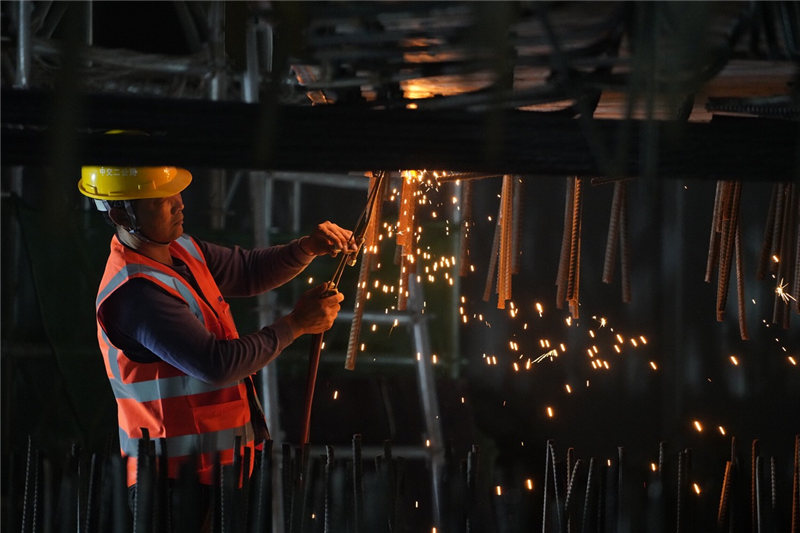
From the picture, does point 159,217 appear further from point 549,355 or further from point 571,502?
point 549,355

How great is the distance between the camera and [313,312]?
3.20 meters

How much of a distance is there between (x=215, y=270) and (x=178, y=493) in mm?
1358

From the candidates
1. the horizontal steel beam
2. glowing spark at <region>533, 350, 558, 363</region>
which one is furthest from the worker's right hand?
glowing spark at <region>533, 350, 558, 363</region>

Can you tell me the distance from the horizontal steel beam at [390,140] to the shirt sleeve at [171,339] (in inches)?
61.5

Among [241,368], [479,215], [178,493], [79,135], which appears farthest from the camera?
[479,215]

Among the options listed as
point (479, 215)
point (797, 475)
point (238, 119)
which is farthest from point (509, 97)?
point (479, 215)

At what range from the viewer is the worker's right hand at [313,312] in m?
3.18

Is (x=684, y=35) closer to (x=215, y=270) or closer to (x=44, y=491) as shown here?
(x=44, y=491)

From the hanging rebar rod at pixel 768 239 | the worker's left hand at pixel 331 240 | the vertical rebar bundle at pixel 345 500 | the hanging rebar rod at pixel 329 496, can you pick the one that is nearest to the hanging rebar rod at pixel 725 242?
the hanging rebar rod at pixel 768 239

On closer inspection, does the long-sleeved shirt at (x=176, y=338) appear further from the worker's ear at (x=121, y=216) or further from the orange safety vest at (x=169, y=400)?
→ the worker's ear at (x=121, y=216)

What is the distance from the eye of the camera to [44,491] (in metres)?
2.64

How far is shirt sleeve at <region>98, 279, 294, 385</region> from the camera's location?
295cm

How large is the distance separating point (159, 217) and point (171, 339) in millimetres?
430

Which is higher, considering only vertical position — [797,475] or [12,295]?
[12,295]
